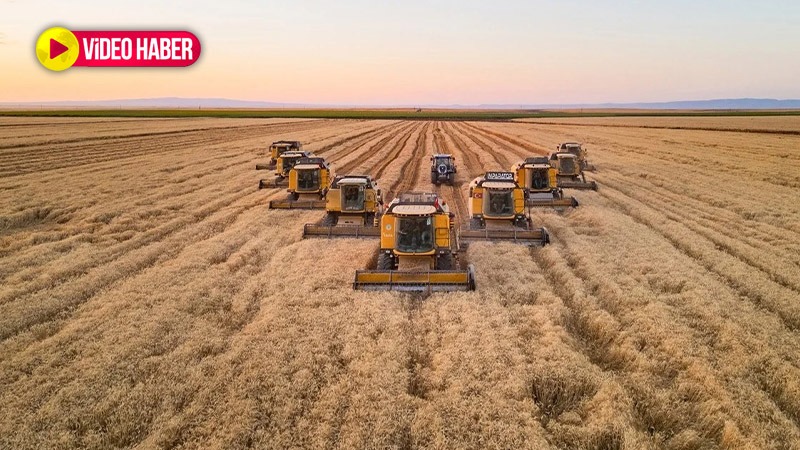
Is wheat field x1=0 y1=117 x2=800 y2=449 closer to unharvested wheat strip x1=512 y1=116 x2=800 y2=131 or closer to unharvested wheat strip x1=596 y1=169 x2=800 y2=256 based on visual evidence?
unharvested wheat strip x1=596 y1=169 x2=800 y2=256

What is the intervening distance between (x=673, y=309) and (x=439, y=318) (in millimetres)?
4913

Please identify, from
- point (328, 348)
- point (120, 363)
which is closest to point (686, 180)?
point (328, 348)

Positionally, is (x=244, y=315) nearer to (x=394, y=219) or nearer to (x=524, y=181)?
(x=394, y=219)

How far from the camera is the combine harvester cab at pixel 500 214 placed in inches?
617

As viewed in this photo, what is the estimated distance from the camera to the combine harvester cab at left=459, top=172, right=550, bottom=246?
15.7 m

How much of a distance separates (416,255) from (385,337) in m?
3.33

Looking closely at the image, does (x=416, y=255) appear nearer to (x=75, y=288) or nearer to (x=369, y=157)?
(x=75, y=288)

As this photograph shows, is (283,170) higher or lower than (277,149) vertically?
lower

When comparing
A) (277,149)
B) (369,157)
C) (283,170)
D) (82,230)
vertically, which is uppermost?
(277,149)

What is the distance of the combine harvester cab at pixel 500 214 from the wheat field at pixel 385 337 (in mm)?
629

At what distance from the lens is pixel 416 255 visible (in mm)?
12406

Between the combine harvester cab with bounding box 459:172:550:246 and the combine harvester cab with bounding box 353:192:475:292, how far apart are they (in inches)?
114

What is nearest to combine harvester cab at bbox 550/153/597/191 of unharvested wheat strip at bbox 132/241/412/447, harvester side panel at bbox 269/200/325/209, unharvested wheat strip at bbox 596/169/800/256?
unharvested wheat strip at bbox 596/169/800/256

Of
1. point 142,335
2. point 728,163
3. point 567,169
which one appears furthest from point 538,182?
point 728,163
